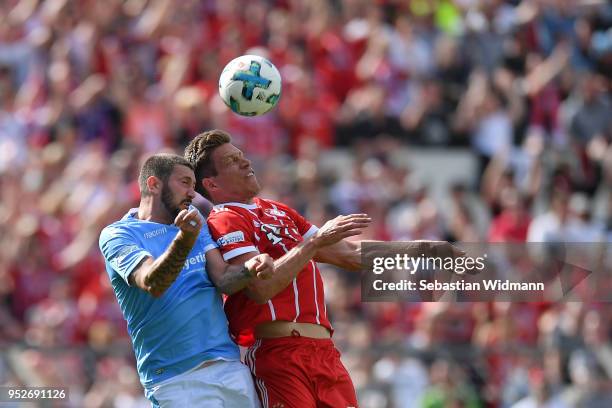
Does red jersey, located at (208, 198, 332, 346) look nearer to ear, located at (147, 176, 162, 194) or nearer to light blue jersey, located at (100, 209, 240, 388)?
light blue jersey, located at (100, 209, 240, 388)

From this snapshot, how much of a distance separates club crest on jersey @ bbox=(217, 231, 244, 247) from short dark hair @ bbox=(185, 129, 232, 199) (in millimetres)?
505

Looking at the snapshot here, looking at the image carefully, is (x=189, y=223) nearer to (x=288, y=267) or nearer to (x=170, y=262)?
(x=170, y=262)

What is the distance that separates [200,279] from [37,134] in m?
9.13

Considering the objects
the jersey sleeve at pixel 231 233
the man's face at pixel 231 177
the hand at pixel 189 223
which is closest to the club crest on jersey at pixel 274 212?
the man's face at pixel 231 177

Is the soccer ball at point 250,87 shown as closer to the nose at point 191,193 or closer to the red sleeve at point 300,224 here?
the red sleeve at point 300,224

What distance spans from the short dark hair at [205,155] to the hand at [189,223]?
1333 mm

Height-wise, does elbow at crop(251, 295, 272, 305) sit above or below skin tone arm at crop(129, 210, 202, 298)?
below

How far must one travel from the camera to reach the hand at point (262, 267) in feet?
24.7

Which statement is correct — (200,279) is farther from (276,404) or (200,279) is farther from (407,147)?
(407,147)

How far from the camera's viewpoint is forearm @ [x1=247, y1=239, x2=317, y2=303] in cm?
775

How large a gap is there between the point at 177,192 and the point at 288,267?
885 mm

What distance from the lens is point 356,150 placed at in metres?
16.2

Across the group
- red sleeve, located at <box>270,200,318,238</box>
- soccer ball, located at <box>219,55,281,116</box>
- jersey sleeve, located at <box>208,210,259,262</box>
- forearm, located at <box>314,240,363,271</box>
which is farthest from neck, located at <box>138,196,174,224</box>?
soccer ball, located at <box>219,55,281,116</box>

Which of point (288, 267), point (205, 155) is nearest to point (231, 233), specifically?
point (288, 267)
